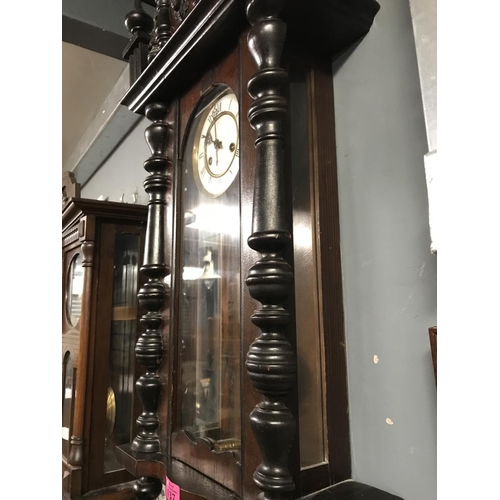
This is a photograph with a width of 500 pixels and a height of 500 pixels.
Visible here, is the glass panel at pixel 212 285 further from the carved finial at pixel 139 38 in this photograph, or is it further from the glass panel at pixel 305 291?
the carved finial at pixel 139 38

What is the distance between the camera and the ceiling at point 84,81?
177cm

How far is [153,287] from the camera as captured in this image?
84 cm

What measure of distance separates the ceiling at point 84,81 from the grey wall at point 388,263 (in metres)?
1.41

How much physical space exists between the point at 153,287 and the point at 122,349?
1.99 ft

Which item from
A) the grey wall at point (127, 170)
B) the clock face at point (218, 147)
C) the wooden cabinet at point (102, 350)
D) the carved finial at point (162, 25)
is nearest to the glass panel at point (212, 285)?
the clock face at point (218, 147)

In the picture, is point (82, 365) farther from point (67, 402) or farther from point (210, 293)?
point (210, 293)

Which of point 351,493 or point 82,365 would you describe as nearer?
point 351,493

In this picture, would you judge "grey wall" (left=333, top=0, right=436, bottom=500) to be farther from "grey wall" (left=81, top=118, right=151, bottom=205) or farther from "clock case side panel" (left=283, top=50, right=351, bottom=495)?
"grey wall" (left=81, top=118, right=151, bottom=205)

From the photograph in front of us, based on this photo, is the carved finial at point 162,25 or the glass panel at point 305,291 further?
the carved finial at point 162,25

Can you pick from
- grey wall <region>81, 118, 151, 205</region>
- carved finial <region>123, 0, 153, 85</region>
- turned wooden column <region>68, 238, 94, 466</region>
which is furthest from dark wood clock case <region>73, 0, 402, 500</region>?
grey wall <region>81, 118, 151, 205</region>

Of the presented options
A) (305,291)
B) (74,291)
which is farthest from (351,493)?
(74,291)
